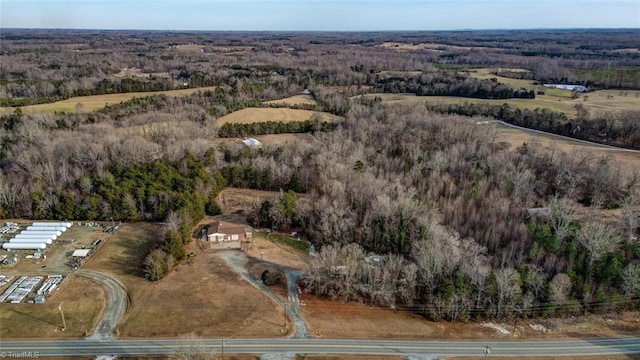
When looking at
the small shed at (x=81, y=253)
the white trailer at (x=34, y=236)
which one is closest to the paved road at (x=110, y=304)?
the small shed at (x=81, y=253)

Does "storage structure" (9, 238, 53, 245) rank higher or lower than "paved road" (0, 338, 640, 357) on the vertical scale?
higher

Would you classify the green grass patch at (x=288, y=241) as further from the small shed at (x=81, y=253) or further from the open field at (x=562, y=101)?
the open field at (x=562, y=101)

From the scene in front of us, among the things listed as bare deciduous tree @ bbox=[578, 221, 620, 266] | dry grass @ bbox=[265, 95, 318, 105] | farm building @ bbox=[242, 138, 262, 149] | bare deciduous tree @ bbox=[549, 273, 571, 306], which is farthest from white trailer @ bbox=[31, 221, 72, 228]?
dry grass @ bbox=[265, 95, 318, 105]

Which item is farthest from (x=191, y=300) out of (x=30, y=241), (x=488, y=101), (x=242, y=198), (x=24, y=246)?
(x=488, y=101)

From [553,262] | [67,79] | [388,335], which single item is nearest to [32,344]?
[388,335]

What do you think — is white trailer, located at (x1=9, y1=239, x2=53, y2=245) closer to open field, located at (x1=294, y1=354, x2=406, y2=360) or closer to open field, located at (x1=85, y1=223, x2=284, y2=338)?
open field, located at (x1=85, y1=223, x2=284, y2=338)

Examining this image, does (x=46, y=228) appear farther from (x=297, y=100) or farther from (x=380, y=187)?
(x=297, y=100)

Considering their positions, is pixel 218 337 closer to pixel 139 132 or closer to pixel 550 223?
pixel 550 223
